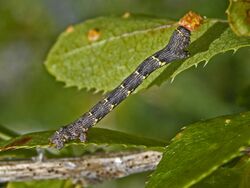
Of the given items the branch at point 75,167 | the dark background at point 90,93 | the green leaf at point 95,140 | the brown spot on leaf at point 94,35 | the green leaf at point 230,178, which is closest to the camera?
the green leaf at point 230,178

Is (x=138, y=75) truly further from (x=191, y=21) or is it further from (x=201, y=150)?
(x=201, y=150)

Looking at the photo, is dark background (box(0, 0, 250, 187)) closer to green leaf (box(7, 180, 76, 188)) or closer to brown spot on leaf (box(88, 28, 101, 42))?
brown spot on leaf (box(88, 28, 101, 42))

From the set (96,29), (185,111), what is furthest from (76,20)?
(96,29)

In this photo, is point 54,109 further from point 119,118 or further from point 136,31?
point 136,31

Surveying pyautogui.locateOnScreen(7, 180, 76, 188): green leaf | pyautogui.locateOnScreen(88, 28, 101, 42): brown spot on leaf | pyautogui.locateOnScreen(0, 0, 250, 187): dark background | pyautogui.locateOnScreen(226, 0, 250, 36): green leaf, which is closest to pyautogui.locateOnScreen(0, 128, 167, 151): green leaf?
pyautogui.locateOnScreen(7, 180, 76, 188): green leaf

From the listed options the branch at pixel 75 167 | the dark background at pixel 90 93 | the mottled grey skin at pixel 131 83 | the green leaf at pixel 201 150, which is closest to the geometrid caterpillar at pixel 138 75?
the mottled grey skin at pixel 131 83

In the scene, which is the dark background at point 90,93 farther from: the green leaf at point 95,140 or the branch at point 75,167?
the green leaf at point 95,140

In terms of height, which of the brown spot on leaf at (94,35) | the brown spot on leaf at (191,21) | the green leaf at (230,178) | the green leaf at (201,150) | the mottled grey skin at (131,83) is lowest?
the green leaf at (230,178)
